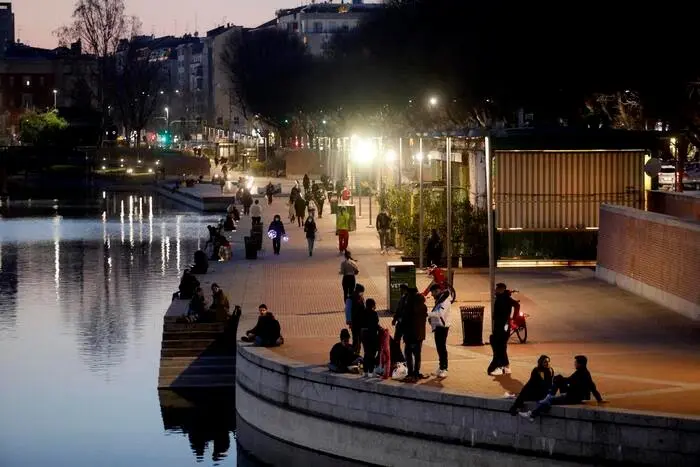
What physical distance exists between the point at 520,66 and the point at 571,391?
34317mm

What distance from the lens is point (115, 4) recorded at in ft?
511

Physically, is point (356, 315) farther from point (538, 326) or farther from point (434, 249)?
point (434, 249)

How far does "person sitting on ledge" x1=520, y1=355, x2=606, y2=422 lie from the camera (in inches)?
845

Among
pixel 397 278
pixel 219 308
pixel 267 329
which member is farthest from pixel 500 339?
pixel 219 308

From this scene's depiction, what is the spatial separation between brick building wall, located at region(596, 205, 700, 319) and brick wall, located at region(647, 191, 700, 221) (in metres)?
1.45

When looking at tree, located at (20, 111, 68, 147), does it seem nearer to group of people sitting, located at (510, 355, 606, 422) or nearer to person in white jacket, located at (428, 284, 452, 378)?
person in white jacket, located at (428, 284, 452, 378)

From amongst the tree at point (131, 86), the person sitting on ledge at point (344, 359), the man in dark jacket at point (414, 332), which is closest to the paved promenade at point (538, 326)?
the man in dark jacket at point (414, 332)

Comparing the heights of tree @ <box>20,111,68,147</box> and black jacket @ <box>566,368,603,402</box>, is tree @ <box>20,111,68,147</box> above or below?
above

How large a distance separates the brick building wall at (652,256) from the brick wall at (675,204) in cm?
145

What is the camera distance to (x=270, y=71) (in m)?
140

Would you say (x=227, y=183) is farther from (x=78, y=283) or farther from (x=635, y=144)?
(x=635, y=144)

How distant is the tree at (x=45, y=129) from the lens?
499 ft

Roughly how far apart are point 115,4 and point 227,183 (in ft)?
185

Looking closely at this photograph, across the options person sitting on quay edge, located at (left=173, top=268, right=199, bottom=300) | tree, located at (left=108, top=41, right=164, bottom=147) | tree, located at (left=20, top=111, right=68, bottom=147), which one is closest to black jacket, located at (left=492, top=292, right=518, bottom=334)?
person sitting on quay edge, located at (left=173, top=268, right=199, bottom=300)
